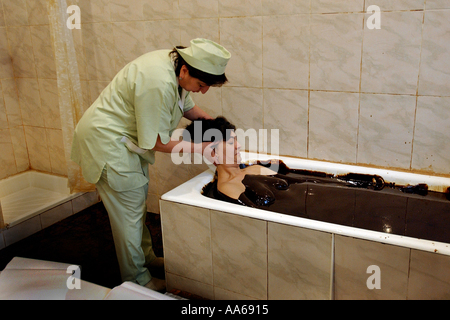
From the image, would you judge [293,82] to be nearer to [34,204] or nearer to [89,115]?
[89,115]

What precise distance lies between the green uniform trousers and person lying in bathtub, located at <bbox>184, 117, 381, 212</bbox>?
389 mm

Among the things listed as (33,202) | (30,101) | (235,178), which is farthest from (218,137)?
(30,101)

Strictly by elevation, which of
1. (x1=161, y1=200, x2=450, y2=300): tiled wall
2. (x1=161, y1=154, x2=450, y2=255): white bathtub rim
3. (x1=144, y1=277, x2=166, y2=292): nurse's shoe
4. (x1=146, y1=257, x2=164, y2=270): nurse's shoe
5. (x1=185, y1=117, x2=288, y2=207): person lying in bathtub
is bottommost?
(x1=144, y1=277, x2=166, y2=292): nurse's shoe

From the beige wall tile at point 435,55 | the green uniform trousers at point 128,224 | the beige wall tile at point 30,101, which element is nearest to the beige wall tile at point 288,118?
the beige wall tile at point 435,55

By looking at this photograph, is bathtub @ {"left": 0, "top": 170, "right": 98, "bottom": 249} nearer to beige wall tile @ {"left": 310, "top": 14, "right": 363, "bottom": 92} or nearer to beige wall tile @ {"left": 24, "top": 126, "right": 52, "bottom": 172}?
beige wall tile @ {"left": 24, "top": 126, "right": 52, "bottom": 172}

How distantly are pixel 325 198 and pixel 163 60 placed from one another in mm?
996

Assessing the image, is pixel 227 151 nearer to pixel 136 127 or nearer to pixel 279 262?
pixel 136 127

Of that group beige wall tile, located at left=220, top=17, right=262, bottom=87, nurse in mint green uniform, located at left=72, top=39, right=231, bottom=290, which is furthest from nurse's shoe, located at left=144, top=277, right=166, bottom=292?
beige wall tile, located at left=220, top=17, right=262, bottom=87

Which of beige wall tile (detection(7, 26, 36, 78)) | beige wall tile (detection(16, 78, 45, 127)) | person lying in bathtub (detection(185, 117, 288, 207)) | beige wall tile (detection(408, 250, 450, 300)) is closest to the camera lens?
beige wall tile (detection(408, 250, 450, 300))

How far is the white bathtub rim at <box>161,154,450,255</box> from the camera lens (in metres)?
1.43

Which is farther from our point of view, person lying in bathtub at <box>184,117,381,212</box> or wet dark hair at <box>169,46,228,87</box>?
person lying in bathtub at <box>184,117,381,212</box>
